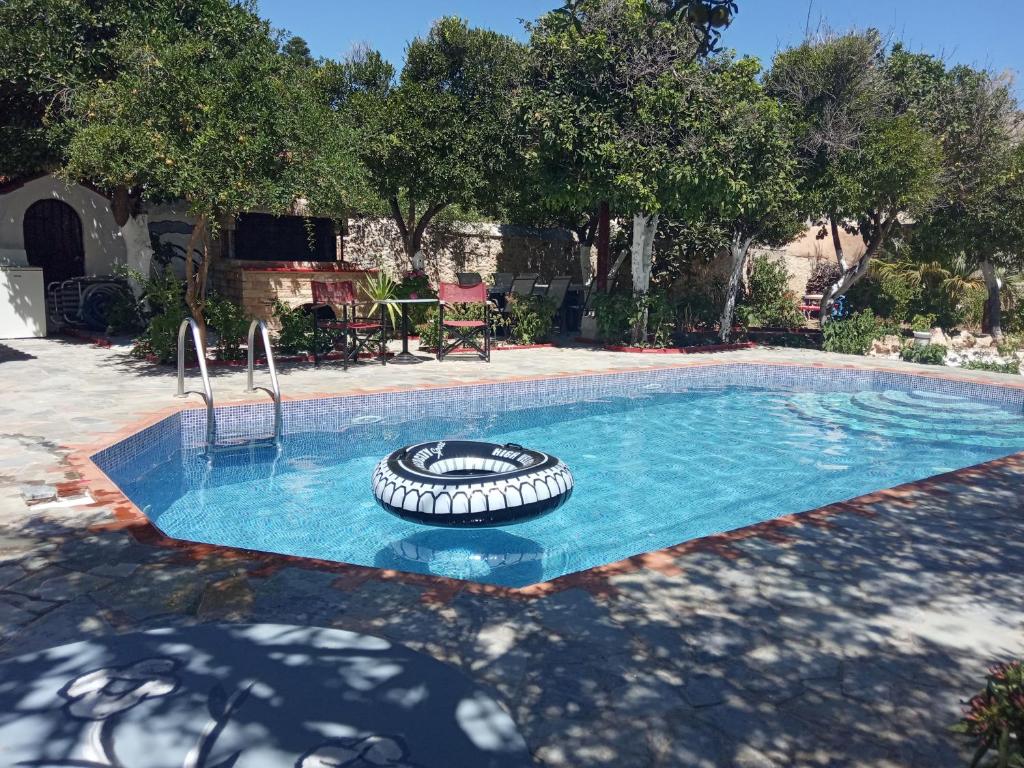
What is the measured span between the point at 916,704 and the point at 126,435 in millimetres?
6695

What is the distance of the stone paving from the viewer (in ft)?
9.29

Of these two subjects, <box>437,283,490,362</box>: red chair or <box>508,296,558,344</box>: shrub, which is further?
<box>508,296,558,344</box>: shrub

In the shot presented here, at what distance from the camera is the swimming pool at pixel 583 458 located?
20.7ft

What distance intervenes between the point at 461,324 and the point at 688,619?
952 cm

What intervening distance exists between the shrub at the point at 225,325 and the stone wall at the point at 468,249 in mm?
6295

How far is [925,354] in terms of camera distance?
1545 centimetres

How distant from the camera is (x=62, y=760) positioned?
1.97m

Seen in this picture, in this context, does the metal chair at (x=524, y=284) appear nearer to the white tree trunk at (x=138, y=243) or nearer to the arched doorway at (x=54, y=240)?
the white tree trunk at (x=138, y=243)

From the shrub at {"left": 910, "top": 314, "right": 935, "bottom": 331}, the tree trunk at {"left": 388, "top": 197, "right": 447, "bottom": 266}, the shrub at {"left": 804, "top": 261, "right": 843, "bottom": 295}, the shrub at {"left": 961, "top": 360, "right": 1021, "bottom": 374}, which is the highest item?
the tree trunk at {"left": 388, "top": 197, "right": 447, "bottom": 266}

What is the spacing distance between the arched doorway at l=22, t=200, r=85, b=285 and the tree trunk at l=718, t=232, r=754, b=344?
1378cm

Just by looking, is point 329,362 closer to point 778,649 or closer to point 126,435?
point 126,435

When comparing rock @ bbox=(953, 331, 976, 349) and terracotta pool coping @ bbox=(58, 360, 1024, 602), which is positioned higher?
rock @ bbox=(953, 331, 976, 349)

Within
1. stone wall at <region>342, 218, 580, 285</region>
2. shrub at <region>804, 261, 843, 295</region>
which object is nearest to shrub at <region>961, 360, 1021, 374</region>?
shrub at <region>804, 261, 843, 295</region>

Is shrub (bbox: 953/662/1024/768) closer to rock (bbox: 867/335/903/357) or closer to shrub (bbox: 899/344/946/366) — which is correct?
shrub (bbox: 899/344/946/366)
